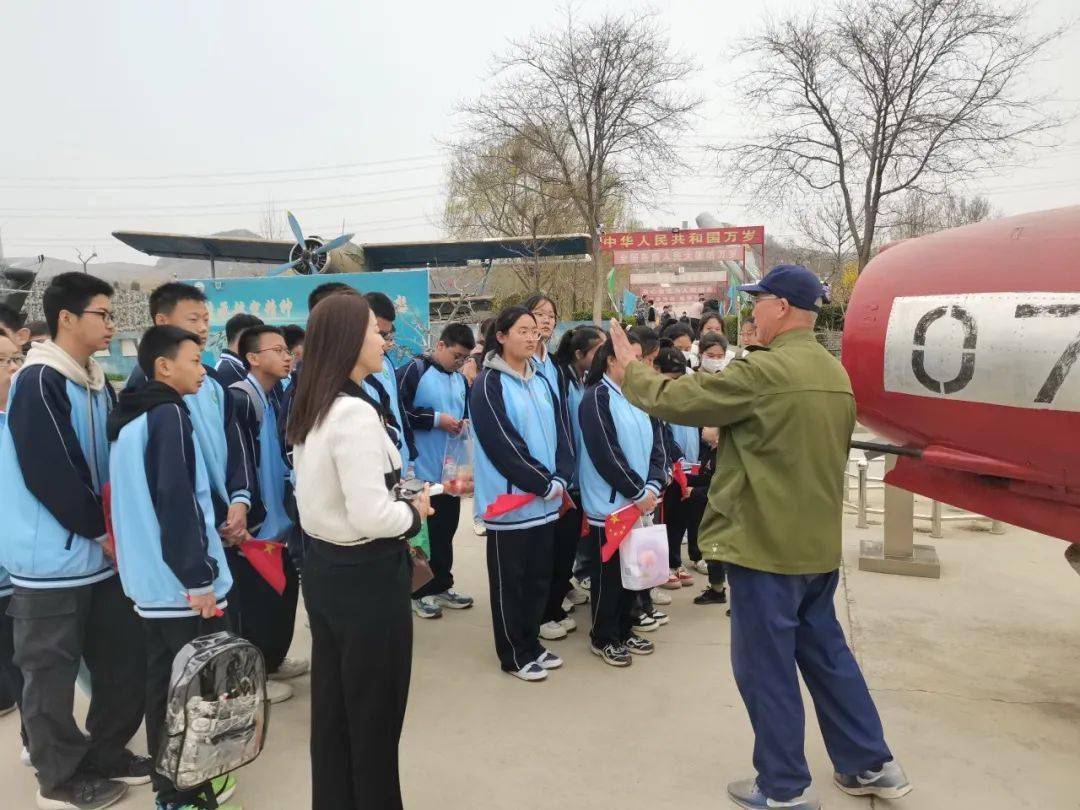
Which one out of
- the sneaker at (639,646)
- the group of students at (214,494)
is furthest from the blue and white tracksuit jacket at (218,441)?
the sneaker at (639,646)

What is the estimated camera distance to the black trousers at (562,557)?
402 centimetres

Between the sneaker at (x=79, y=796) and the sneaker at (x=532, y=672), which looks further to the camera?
the sneaker at (x=532, y=672)

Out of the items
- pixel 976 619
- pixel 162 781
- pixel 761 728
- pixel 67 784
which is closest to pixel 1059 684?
pixel 976 619

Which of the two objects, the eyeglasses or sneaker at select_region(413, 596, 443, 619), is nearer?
the eyeglasses

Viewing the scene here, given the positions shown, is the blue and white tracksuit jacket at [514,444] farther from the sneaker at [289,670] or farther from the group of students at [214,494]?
the sneaker at [289,670]

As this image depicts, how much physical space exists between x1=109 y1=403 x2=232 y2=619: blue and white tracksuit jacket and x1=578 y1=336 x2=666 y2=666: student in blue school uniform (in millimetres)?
1814

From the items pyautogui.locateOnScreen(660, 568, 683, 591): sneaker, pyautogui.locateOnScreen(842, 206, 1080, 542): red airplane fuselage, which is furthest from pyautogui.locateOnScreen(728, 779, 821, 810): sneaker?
pyautogui.locateOnScreen(660, 568, 683, 591): sneaker

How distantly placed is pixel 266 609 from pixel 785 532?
2.41m

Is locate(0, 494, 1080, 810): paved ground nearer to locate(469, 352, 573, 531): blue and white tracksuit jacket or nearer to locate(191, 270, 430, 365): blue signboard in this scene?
locate(469, 352, 573, 531): blue and white tracksuit jacket

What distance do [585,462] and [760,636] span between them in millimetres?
1426

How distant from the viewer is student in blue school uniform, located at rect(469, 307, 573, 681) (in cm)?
338

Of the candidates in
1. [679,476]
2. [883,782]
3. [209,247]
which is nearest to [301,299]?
[679,476]

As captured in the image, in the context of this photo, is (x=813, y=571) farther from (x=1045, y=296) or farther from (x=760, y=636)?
(x=1045, y=296)

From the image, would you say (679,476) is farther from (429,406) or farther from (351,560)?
(351,560)
